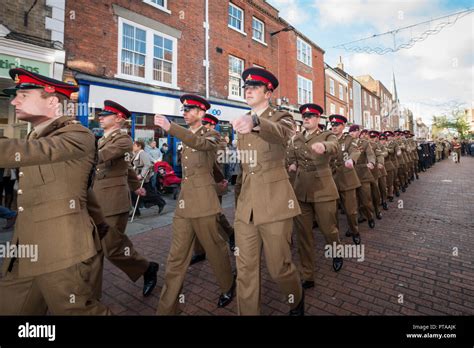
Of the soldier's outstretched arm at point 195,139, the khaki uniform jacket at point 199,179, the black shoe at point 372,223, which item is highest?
the soldier's outstretched arm at point 195,139

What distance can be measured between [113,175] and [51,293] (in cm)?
189

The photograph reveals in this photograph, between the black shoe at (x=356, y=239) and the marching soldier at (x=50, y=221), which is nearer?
the marching soldier at (x=50, y=221)

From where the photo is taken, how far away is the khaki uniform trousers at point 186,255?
9.00 ft

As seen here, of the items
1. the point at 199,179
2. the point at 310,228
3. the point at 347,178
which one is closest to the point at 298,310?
the point at 310,228

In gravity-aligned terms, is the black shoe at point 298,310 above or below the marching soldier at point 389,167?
below

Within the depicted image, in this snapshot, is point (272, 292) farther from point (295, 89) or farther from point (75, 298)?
point (295, 89)

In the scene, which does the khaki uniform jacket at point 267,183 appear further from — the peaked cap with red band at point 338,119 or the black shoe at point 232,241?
the peaked cap with red band at point 338,119

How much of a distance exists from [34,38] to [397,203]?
40.0 feet

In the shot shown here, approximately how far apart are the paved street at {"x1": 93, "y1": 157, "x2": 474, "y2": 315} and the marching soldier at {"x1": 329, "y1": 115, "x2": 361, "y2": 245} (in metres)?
0.50

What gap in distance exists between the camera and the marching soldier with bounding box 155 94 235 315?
276 cm

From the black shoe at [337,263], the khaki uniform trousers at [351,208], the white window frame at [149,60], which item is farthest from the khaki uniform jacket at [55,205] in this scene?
the white window frame at [149,60]

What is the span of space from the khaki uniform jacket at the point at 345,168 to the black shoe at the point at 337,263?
5.13 feet

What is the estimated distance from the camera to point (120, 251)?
3.29m
